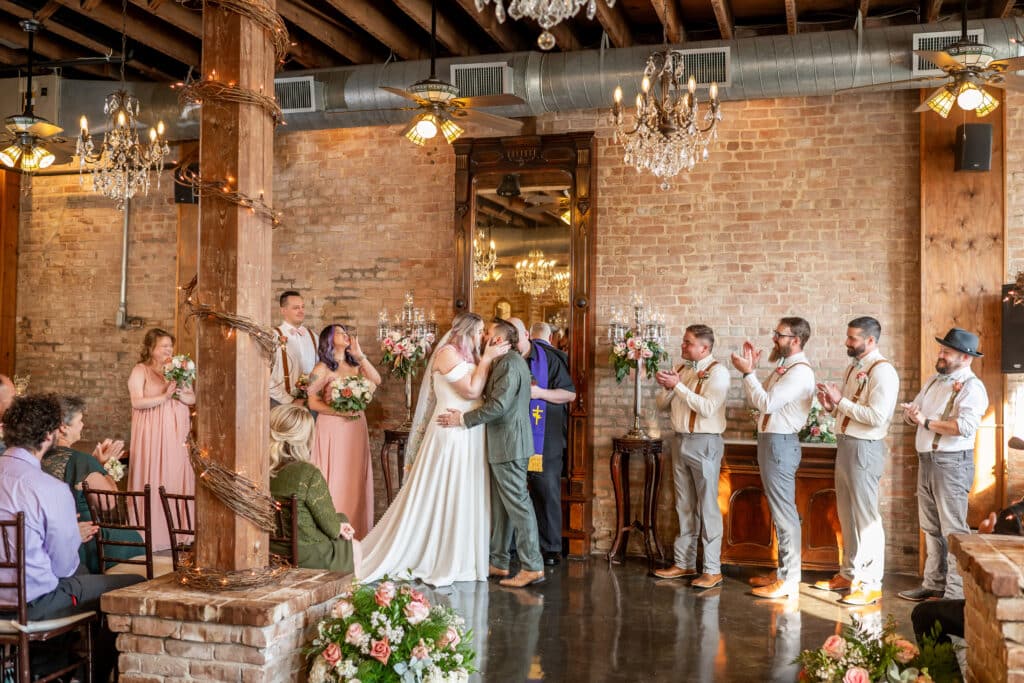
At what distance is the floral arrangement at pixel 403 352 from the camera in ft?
25.9

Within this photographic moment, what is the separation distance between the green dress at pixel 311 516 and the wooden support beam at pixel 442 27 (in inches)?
149

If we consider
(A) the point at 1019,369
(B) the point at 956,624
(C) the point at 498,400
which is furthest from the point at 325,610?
(A) the point at 1019,369

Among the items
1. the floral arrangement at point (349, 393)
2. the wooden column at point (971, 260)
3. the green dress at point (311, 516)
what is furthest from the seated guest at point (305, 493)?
the wooden column at point (971, 260)

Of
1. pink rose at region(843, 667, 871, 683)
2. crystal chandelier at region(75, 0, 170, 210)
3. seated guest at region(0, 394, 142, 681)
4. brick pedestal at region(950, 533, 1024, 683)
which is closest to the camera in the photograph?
brick pedestal at region(950, 533, 1024, 683)

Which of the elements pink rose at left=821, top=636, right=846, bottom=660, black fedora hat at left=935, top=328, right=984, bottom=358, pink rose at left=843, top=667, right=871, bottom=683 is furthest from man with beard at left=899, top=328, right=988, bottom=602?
pink rose at left=843, top=667, right=871, bottom=683

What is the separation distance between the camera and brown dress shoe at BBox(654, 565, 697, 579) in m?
6.89

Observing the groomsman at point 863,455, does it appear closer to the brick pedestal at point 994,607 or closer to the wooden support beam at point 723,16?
the wooden support beam at point 723,16

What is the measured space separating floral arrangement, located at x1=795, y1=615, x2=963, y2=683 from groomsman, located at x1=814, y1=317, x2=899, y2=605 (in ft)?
9.08

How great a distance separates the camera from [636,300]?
25.9 ft

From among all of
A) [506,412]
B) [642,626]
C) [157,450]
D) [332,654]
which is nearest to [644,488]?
[506,412]

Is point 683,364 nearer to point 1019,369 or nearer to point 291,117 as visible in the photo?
point 1019,369

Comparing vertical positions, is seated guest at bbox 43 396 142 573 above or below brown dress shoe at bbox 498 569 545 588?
above

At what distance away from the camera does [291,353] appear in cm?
797

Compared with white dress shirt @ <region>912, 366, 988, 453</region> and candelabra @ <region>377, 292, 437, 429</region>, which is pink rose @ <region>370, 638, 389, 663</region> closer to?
white dress shirt @ <region>912, 366, 988, 453</region>
